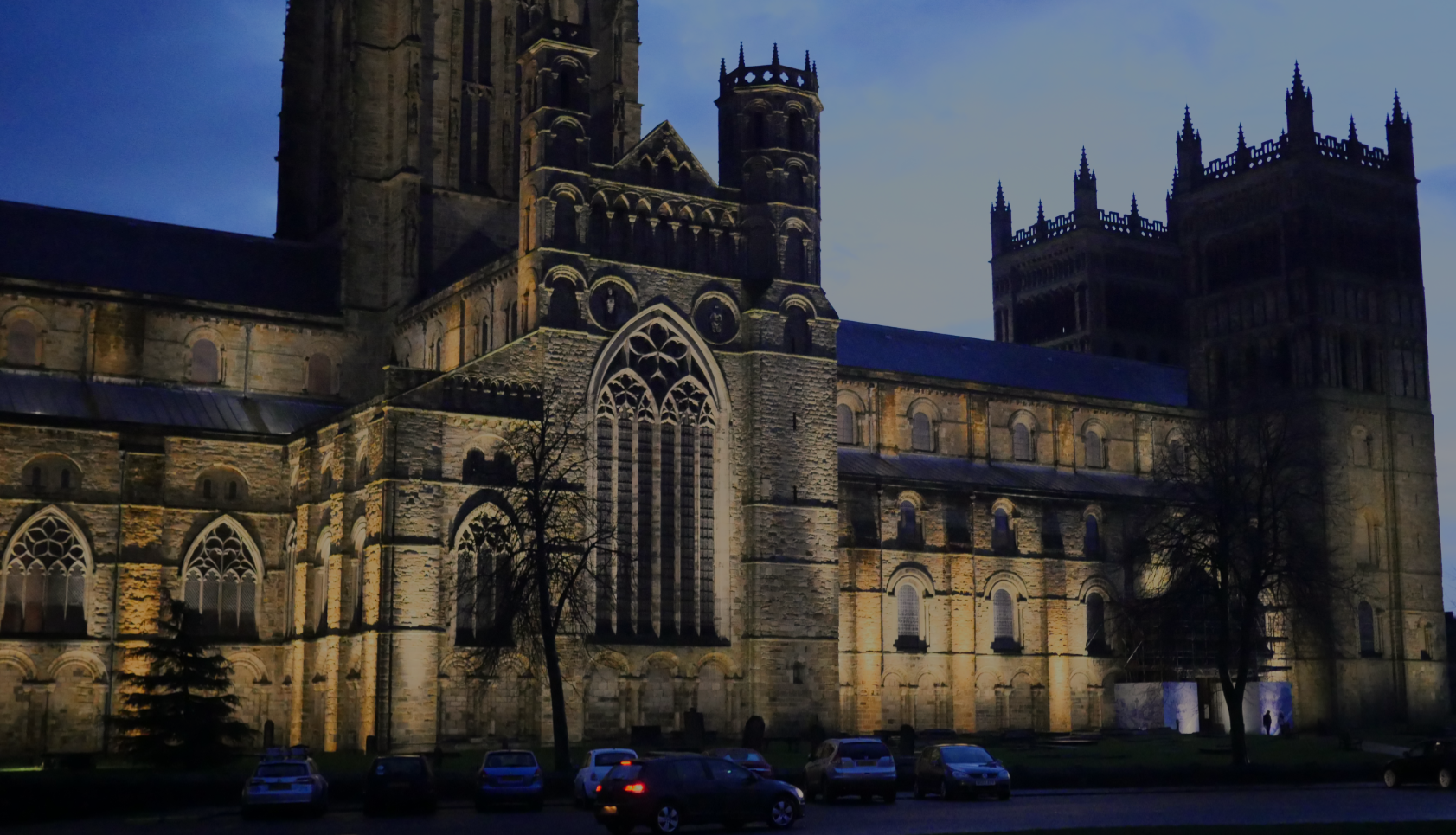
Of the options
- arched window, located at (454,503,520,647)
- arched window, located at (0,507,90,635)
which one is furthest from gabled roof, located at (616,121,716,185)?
arched window, located at (0,507,90,635)

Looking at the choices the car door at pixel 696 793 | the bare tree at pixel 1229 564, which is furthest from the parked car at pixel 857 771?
the bare tree at pixel 1229 564

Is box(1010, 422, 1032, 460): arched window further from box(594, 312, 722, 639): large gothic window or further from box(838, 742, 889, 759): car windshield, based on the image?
box(838, 742, 889, 759): car windshield

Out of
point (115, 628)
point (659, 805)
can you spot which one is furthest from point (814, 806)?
point (115, 628)

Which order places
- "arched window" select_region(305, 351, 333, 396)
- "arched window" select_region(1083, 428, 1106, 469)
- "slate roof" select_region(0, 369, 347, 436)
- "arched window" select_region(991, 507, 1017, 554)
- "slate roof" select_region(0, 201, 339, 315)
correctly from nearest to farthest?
"slate roof" select_region(0, 369, 347, 436) < "slate roof" select_region(0, 201, 339, 315) < "arched window" select_region(305, 351, 333, 396) < "arched window" select_region(991, 507, 1017, 554) < "arched window" select_region(1083, 428, 1106, 469)

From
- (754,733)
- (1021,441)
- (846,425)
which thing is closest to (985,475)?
(1021,441)

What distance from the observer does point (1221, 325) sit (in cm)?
9325

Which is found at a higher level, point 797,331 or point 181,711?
point 797,331

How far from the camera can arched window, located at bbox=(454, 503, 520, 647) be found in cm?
5778

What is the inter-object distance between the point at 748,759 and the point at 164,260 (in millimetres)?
41468

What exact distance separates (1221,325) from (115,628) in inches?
2315

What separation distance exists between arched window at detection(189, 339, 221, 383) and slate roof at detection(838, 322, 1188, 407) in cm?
2756

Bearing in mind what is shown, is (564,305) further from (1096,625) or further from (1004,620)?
(1096,625)

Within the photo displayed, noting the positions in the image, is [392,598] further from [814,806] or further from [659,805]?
[659,805]

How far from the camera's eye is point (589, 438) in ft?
202
